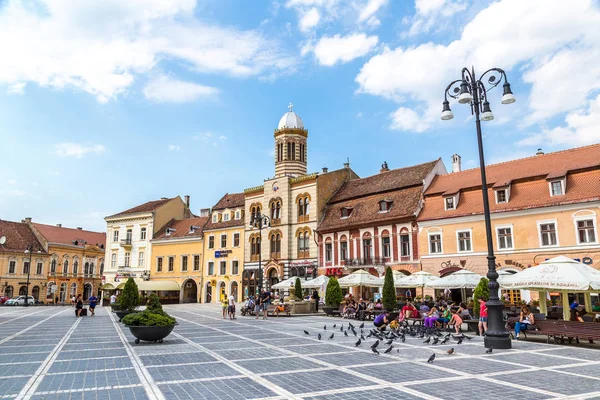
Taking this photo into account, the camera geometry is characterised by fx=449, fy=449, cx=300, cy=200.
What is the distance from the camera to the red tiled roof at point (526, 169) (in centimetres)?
2773

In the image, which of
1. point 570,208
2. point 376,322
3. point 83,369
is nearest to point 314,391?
point 83,369

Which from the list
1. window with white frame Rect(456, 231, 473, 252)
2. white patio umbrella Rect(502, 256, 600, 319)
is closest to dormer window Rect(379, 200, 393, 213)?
window with white frame Rect(456, 231, 473, 252)

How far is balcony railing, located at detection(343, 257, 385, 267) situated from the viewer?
36031mm

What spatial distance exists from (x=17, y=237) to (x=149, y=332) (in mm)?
57156

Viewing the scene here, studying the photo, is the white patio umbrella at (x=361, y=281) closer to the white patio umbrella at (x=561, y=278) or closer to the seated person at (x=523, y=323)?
the white patio umbrella at (x=561, y=278)

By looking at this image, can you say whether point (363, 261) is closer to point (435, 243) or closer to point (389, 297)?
point (435, 243)

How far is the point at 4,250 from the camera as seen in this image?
56.7 meters

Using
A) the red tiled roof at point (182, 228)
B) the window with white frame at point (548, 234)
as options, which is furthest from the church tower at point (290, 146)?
the window with white frame at point (548, 234)

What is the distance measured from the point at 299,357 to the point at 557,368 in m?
5.97

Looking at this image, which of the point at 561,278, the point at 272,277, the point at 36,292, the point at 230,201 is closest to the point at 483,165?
the point at 561,278

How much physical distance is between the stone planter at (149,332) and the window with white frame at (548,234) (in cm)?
2313

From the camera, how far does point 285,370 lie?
972 cm

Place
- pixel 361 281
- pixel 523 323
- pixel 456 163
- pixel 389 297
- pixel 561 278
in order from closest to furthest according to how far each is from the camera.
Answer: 1. pixel 561 278
2. pixel 523 323
3. pixel 389 297
4. pixel 361 281
5. pixel 456 163

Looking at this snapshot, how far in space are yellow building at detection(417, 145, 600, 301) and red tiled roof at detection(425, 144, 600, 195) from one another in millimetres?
55
